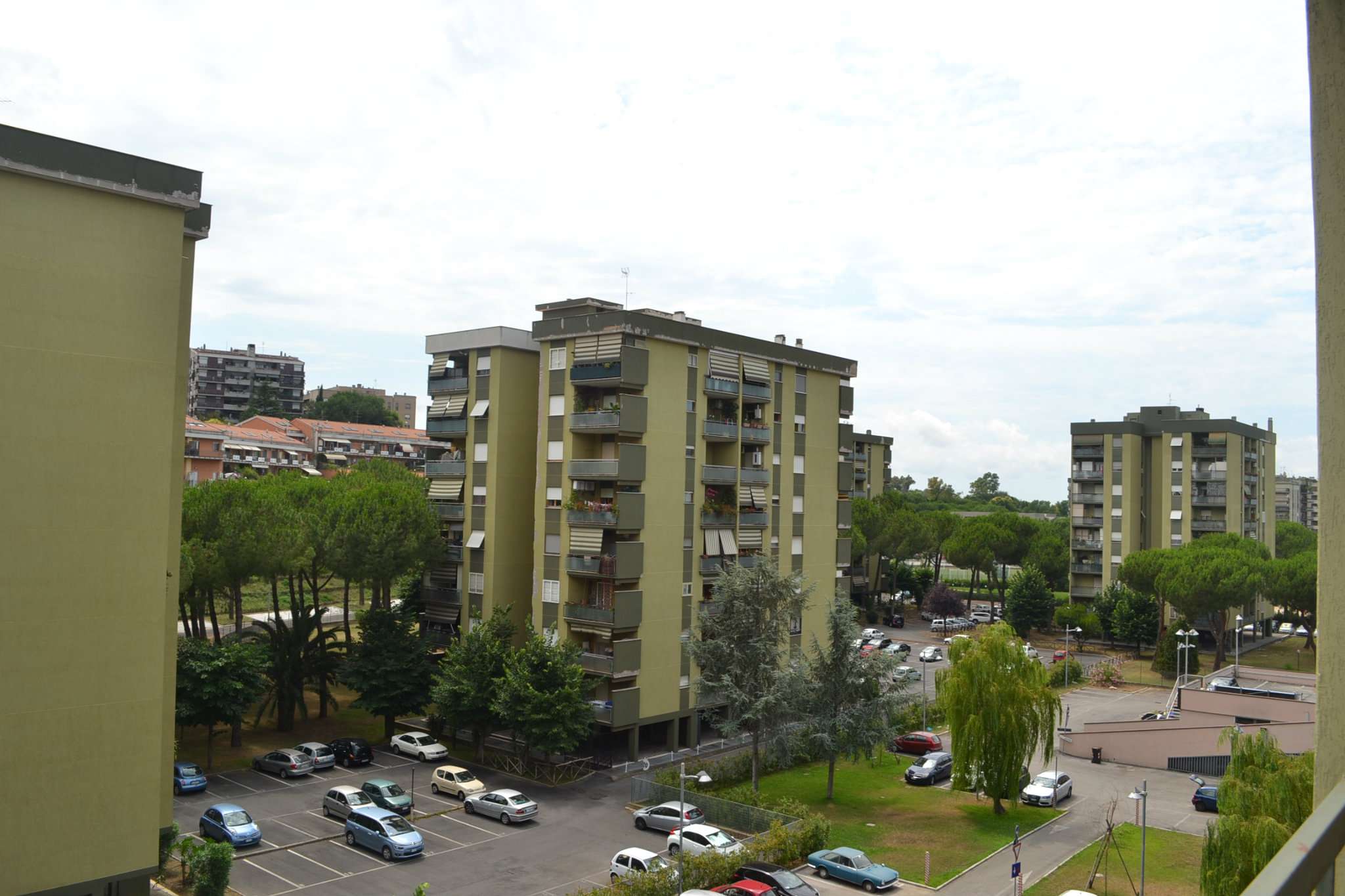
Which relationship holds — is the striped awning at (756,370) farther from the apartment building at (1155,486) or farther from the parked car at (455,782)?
the apartment building at (1155,486)

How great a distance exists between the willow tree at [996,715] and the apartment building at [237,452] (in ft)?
221

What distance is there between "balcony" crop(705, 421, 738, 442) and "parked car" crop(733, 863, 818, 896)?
22.1 m

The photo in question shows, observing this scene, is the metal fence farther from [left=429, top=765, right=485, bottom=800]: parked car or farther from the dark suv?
the dark suv

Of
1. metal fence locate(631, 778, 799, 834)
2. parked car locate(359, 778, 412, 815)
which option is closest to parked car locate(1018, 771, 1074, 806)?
metal fence locate(631, 778, 799, 834)

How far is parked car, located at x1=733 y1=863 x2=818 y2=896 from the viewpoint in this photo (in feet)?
98.1

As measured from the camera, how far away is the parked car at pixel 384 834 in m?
33.5

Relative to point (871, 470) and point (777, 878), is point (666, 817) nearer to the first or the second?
point (777, 878)

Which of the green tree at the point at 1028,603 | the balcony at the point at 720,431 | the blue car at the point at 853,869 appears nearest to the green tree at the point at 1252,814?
the blue car at the point at 853,869

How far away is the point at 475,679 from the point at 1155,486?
7118 centimetres

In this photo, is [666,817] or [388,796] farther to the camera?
[388,796]

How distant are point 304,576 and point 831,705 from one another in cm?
2834

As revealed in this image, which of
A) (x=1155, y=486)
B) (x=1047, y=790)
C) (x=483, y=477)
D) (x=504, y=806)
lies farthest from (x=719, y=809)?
(x=1155, y=486)

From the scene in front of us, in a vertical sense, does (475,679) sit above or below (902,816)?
above

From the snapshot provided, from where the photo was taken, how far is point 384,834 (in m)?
33.9
